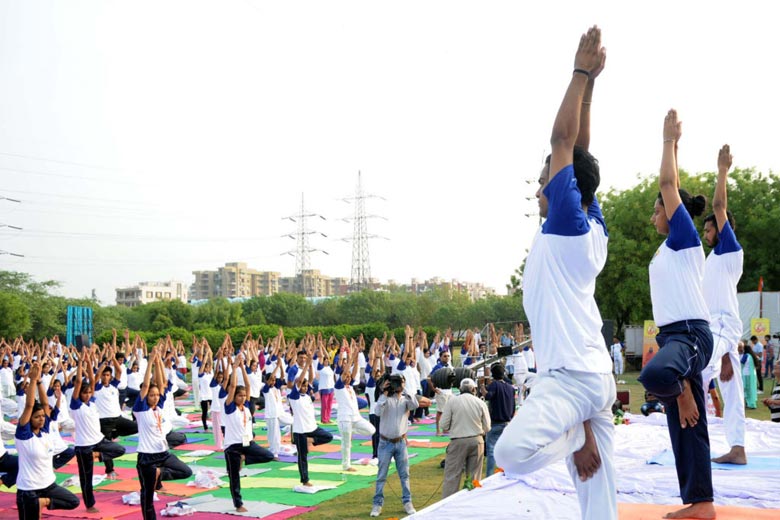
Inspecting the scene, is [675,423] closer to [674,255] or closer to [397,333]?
[674,255]

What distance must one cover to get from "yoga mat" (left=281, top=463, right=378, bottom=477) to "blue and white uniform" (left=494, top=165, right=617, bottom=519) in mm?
10127

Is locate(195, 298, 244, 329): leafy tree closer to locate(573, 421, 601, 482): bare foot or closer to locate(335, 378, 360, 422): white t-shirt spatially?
locate(335, 378, 360, 422): white t-shirt

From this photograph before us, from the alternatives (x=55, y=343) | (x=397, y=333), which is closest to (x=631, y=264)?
(x=397, y=333)

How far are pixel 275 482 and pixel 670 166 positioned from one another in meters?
9.69

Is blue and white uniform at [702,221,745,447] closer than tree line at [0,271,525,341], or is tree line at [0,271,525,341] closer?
blue and white uniform at [702,221,745,447]

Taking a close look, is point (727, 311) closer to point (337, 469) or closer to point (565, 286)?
point (565, 286)

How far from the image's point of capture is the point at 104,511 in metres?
11.0

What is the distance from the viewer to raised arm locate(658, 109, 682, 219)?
204 inches

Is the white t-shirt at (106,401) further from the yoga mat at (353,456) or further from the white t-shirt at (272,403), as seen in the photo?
the yoga mat at (353,456)

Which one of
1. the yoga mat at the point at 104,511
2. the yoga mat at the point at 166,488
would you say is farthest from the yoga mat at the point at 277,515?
the yoga mat at the point at 166,488

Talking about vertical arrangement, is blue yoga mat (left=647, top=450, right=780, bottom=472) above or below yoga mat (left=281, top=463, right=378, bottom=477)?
above

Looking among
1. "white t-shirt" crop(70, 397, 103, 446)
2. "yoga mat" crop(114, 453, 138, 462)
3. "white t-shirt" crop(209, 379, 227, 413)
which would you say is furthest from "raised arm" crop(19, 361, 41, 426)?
"yoga mat" crop(114, 453, 138, 462)

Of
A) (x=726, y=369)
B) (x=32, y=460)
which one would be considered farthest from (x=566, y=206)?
(x=32, y=460)

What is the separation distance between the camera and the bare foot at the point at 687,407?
5.01 metres
